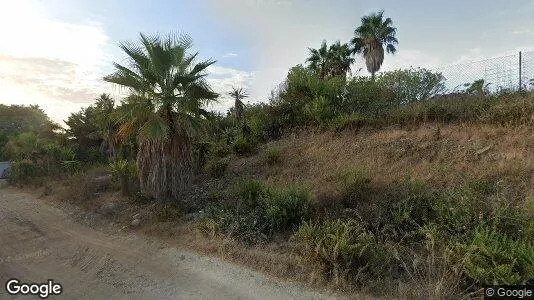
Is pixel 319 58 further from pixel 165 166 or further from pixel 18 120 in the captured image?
pixel 18 120

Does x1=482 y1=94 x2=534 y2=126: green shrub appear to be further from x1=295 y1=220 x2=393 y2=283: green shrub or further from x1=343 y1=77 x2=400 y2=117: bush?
x1=295 y1=220 x2=393 y2=283: green shrub

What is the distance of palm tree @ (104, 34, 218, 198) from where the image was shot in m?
10.5

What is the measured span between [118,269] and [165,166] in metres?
3.57

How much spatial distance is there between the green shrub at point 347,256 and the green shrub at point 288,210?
1812mm

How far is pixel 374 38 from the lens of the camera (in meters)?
29.7

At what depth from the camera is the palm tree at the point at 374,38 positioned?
96.2 ft

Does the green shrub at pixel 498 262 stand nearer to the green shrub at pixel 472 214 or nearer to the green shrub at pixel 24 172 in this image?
the green shrub at pixel 472 214

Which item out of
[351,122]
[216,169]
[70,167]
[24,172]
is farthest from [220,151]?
[24,172]

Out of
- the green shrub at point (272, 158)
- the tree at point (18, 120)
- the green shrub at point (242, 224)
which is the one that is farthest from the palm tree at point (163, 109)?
the tree at point (18, 120)

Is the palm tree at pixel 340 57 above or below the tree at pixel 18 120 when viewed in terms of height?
above

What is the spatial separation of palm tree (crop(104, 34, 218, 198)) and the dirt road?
211cm

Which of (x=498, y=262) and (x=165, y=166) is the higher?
(x=165, y=166)

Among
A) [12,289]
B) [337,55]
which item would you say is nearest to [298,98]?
[337,55]

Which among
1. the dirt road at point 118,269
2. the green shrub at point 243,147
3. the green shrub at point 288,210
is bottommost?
the dirt road at point 118,269
